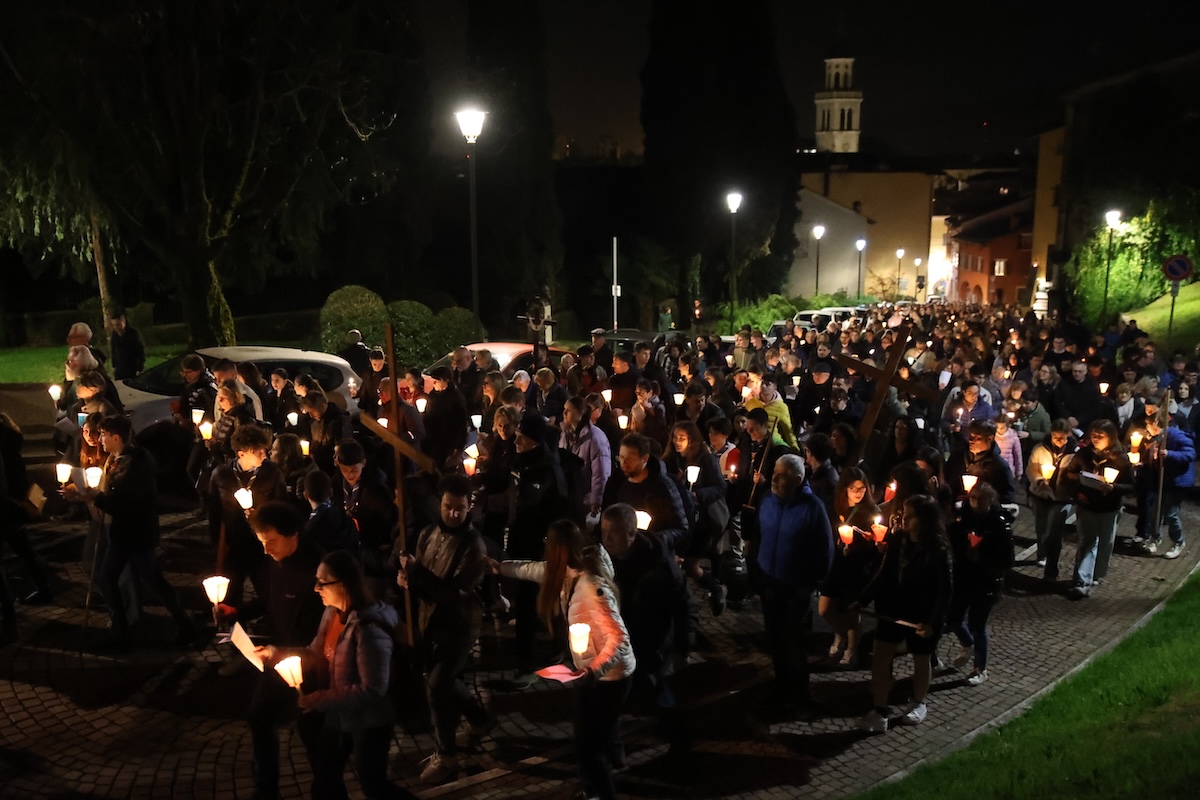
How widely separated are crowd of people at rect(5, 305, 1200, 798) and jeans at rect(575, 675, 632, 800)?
0.01 metres

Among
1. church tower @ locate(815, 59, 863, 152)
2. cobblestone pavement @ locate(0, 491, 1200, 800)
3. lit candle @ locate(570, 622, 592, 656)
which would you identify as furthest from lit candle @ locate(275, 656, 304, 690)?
church tower @ locate(815, 59, 863, 152)

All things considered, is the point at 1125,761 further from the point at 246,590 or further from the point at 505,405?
the point at 246,590

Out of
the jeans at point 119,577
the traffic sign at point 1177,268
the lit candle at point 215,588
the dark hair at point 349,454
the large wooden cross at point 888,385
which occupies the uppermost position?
the traffic sign at point 1177,268

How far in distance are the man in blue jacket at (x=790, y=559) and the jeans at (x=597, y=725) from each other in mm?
1894

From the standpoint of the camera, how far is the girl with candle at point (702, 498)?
8297 mm

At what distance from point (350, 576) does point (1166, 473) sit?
32.0ft

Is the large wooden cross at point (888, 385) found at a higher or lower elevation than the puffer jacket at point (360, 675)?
higher

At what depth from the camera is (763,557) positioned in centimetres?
719

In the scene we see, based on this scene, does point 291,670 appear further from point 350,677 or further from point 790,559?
point 790,559

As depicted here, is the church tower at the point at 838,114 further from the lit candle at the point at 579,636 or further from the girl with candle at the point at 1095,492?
the lit candle at the point at 579,636

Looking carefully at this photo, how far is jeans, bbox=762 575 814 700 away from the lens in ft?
23.2

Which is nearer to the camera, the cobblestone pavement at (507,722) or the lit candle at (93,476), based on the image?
the cobblestone pavement at (507,722)

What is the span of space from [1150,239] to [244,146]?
93.2 ft

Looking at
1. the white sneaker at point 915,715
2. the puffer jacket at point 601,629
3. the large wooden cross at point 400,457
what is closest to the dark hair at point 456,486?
the large wooden cross at point 400,457
